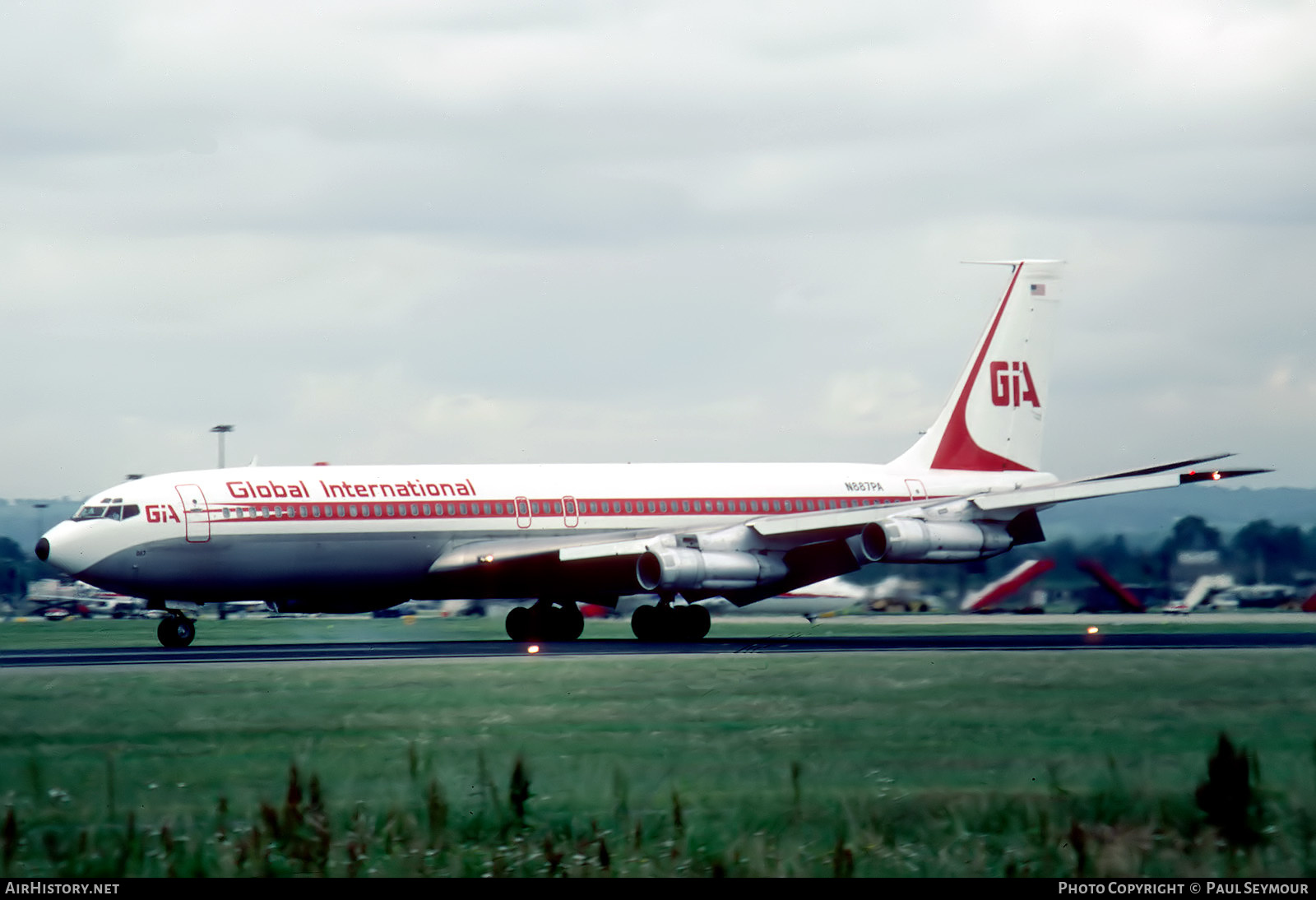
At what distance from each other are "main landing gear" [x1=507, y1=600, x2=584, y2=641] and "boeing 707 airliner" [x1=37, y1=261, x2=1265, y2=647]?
6cm

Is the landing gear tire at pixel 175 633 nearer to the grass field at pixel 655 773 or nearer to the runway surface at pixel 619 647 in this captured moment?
the runway surface at pixel 619 647

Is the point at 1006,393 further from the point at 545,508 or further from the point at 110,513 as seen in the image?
the point at 110,513

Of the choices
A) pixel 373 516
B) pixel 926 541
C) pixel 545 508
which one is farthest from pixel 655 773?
pixel 545 508

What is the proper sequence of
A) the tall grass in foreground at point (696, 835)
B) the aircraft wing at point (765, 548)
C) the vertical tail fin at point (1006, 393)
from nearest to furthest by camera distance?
the tall grass in foreground at point (696, 835) < the aircraft wing at point (765, 548) < the vertical tail fin at point (1006, 393)

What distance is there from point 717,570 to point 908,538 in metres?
5.23

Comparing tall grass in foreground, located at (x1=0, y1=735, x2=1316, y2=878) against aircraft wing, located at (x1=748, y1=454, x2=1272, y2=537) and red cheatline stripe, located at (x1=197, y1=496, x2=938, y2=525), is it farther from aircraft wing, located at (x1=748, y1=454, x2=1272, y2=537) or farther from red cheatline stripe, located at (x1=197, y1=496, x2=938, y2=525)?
aircraft wing, located at (x1=748, y1=454, x2=1272, y2=537)

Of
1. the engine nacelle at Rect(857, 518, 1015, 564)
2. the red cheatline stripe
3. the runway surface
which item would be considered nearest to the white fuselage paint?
the red cheatline stripe

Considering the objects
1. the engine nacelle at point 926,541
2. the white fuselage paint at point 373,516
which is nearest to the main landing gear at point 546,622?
the white fuselage paint at point 373,516

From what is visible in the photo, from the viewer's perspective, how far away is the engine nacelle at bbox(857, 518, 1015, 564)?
4700cm

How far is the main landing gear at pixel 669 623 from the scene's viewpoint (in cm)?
4891

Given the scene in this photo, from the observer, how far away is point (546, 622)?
51188mm

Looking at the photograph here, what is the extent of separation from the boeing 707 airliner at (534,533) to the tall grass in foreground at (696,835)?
26.4 m

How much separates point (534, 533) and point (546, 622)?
11.4ft

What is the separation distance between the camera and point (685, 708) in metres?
26.7
